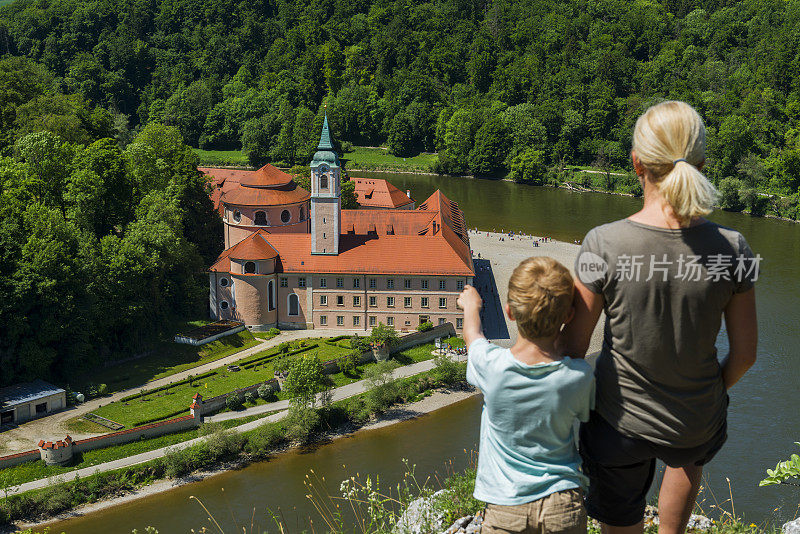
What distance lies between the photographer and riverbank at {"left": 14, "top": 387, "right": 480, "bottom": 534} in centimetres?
2427

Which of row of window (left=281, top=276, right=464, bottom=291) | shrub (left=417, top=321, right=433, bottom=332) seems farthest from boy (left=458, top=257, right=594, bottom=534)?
row of window (left=281, top=276, right=464, bottom=291)

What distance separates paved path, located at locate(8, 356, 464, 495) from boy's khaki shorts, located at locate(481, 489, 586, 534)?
22844 millimetres

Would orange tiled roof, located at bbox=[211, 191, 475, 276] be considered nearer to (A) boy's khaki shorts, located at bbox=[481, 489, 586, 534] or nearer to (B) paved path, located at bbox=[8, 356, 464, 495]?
(B) paved path, located at bbox=[8, 356, 464, 495]

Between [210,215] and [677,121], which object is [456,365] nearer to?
[210,215]

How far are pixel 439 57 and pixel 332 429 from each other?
74.9 meters

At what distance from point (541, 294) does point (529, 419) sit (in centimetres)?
86

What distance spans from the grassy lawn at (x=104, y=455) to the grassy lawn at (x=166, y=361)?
4.28 m

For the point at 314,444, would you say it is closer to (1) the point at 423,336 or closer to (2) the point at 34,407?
(2) the point at 34,407

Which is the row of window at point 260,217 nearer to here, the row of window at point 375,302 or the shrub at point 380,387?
the row of window at point 375,302

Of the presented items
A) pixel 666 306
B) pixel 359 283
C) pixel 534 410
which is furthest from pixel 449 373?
pixel 666 306

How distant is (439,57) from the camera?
97.9 m

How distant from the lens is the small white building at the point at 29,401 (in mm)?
28406

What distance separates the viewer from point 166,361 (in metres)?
34.3

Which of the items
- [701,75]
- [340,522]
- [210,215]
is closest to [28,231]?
[210,215]
